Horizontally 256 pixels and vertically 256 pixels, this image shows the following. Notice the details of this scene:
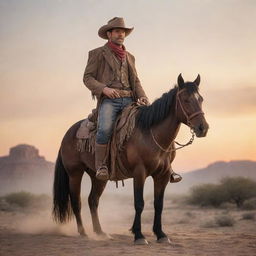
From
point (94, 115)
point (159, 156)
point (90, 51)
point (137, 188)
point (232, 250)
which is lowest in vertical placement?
point (232, 250)

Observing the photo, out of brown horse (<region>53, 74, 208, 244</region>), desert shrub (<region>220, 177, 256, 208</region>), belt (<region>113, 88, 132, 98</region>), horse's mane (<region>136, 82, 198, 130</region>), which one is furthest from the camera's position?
Answer: desert shrub (<region>220, 177, 256, 208</region>)

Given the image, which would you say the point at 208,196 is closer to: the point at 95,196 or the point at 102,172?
the point at 95,196

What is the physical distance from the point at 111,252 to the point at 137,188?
1.27 m

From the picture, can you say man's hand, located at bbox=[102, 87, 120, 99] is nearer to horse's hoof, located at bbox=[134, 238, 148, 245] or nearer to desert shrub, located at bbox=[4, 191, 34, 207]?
horse's hoof, located at bbox=[134, 238, 148, 245]

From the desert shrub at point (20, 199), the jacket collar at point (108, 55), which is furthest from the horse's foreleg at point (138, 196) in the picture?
the desert shrub at point (20, 199)

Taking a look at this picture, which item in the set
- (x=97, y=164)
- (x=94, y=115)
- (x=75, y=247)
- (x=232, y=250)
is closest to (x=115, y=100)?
(x=94, y=115)

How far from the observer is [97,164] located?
8.36 m

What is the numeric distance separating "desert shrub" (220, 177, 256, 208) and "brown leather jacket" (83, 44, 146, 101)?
14.4 meters

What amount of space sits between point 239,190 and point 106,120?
A: 15.3 m

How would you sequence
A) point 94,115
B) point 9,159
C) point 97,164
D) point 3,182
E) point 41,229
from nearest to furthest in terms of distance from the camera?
point 97,164
point 94,115
point 41,229
point 3,182
point 9,159

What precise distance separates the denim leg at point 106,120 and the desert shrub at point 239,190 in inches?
575

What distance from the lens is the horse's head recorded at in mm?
7180

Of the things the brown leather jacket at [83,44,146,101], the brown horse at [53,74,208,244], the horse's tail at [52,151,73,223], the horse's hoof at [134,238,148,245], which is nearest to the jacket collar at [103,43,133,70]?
the brown leather jacket at [83,44,146,101]

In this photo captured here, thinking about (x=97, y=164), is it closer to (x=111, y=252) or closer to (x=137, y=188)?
(x=137, y=188)
